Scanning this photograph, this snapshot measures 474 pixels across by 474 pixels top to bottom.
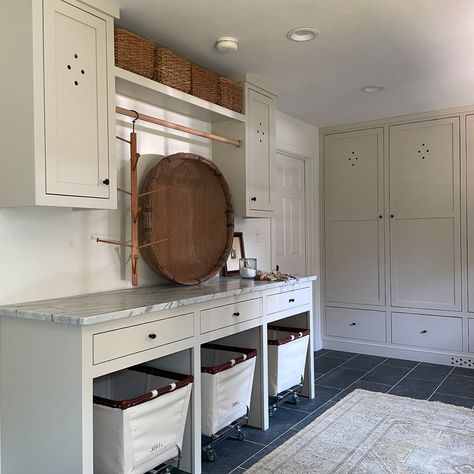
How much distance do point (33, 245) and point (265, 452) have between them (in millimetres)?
1609

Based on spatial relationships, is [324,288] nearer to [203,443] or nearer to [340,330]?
[340,330]

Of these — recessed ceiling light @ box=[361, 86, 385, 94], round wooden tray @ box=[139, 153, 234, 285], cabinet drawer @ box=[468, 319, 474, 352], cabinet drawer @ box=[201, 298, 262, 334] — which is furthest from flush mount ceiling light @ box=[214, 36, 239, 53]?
cabinet drawer @ box=[468, 319, 474, 352]

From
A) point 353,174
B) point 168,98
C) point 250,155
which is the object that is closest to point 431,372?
point 353,174

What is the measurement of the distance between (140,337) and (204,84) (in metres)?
1.68

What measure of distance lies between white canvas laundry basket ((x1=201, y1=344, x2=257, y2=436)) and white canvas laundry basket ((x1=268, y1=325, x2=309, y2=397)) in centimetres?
31

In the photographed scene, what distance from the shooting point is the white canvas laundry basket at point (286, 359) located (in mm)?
3042

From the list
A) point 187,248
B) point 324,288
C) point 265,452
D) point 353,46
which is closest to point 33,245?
point 187,248

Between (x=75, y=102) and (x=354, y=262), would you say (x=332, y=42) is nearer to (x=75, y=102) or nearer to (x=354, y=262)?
(x=75, y=102)

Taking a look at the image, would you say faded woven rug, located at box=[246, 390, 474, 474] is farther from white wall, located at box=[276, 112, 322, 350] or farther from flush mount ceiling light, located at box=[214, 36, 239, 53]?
flush mount ceiling light, located at box=[214, 36, 239, 53]

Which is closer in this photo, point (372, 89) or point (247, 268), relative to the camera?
point (247, 268)

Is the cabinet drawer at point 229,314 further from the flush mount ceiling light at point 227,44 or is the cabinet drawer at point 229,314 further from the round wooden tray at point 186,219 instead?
the flush mount ceiling light at point 227,44

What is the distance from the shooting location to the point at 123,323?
189cm

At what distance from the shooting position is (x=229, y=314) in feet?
8.43

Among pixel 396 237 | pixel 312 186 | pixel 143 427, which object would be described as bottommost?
pixel 143 427
